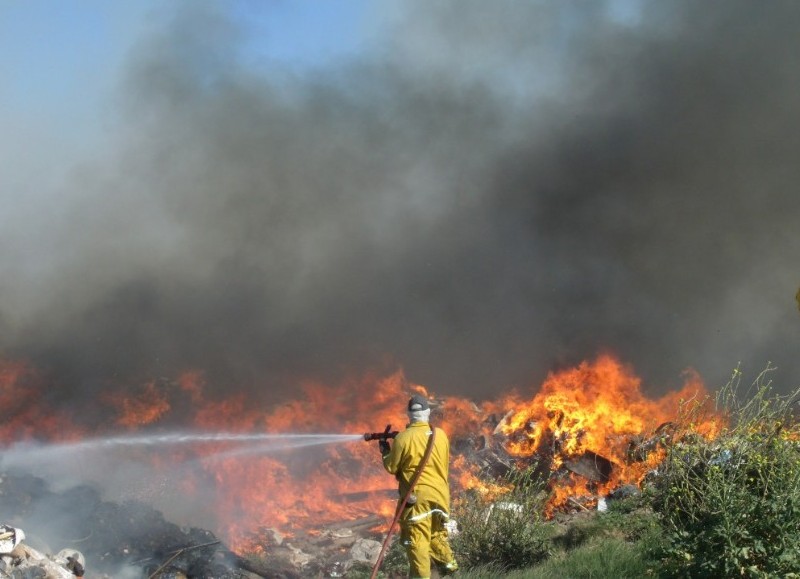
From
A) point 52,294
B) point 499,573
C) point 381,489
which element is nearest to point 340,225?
point 52,294

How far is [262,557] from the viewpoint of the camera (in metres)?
8.48

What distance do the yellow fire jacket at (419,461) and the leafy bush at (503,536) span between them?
1.62 metres

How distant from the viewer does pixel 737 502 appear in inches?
172

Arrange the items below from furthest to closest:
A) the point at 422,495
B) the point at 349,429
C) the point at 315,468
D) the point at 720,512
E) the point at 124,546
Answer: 1. the point at 349,429
2. the point at 315,468
3. the point at 124,546
4. the point at 422,495
5. the point at 720,512

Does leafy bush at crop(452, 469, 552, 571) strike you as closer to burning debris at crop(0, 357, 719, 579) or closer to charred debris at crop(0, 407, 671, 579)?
burning debris at crop(0, 357, 719, 579)

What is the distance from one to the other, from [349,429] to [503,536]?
25.2 ft

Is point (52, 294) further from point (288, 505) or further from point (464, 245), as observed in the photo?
point (464, 245)

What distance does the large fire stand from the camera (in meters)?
10.9

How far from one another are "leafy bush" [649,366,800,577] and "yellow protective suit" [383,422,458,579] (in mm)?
1527

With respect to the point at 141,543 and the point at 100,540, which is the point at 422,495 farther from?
the point at 100,540

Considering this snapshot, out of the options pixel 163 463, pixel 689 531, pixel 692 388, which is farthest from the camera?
pixel 692 388

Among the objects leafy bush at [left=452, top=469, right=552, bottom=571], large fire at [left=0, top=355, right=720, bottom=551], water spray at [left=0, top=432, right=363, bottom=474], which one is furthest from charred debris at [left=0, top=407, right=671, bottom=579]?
water spray at [left=0, top=432, right=363, bottom=474]

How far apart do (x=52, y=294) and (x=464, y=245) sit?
9386mm

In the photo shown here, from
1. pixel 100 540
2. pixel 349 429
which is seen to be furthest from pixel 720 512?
pixel 349 429
